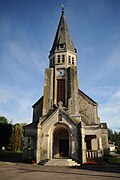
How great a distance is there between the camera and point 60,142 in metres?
24.3

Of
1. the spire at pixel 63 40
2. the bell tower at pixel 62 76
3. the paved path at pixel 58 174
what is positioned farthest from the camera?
the spire at pixel 63 40

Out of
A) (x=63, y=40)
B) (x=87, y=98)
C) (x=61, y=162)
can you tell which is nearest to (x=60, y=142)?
(x=61, y=162)

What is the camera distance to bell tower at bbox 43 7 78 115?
2528 cm

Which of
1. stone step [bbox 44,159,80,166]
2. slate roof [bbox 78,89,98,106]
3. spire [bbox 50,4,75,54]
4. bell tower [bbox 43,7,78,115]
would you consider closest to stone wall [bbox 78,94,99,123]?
slate roof [bbox 78,89,98,106]

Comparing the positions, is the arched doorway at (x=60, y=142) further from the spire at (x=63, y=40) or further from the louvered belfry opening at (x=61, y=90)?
the spire at (x=63, y=40)

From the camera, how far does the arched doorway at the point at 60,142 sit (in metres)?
23.5

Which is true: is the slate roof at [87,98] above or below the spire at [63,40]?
below

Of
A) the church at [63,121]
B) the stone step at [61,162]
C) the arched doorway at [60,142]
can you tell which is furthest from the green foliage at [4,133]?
the stone step at [61,162]

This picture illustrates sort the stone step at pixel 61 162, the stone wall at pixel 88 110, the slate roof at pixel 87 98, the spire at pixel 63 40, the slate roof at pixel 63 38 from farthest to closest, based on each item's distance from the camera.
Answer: the slate roof at pixel 63 38 → the spire at pixel 63 40 → the slate roof at pixel 87 98 → the stone wall at pixel 88 110 → the stone step at pixel 61 162

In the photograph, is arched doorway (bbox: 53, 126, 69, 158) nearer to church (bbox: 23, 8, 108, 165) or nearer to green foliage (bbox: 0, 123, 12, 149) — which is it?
church (bbox: 23, 8, 108, 165)

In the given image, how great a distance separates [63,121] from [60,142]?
13.1ft

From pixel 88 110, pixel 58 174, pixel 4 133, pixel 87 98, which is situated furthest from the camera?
pixel 4 133

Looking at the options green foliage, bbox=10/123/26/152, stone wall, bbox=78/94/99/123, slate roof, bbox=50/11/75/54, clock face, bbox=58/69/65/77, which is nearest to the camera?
stone wall, bbox=78/94/99/123

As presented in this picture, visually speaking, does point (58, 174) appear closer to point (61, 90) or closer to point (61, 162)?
point (61, 162)
